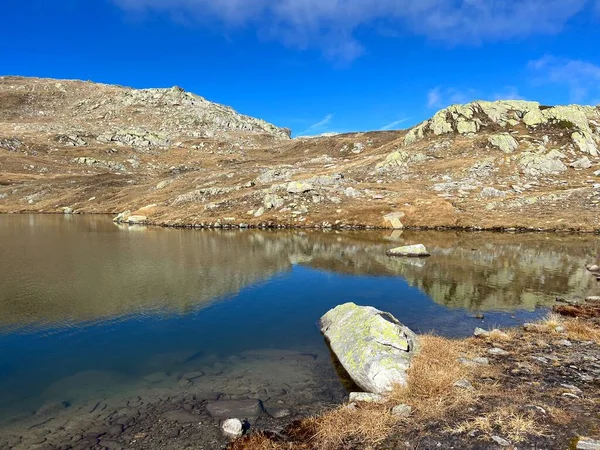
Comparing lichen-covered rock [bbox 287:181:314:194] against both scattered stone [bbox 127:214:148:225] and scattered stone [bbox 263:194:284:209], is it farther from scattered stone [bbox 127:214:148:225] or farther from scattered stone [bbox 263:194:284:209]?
scattered stone [bbox 127:214:148:225]

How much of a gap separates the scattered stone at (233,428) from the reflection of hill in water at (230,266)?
14.8m

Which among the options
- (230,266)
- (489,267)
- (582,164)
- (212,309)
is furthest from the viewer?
(582,164)

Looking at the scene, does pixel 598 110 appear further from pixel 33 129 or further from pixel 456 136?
pixel 33 129

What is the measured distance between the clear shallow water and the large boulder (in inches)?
47.7

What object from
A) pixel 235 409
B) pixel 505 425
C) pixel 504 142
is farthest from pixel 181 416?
pixel 504 142

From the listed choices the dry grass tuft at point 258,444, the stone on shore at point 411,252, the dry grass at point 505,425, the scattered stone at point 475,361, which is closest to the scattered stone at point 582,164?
→ the stone on shore at point 411,252

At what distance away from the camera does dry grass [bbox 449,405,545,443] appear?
10769 mm

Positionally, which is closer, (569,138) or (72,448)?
(72,448)

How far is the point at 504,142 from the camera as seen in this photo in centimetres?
9475

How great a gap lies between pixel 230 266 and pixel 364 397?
28.5 metres

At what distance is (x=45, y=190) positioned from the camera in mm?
125125

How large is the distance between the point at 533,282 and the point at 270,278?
920 inches

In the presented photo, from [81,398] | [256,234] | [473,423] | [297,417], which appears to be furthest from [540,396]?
[256,234]

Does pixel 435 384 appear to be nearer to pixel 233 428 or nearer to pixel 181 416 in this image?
pixel 233 428
